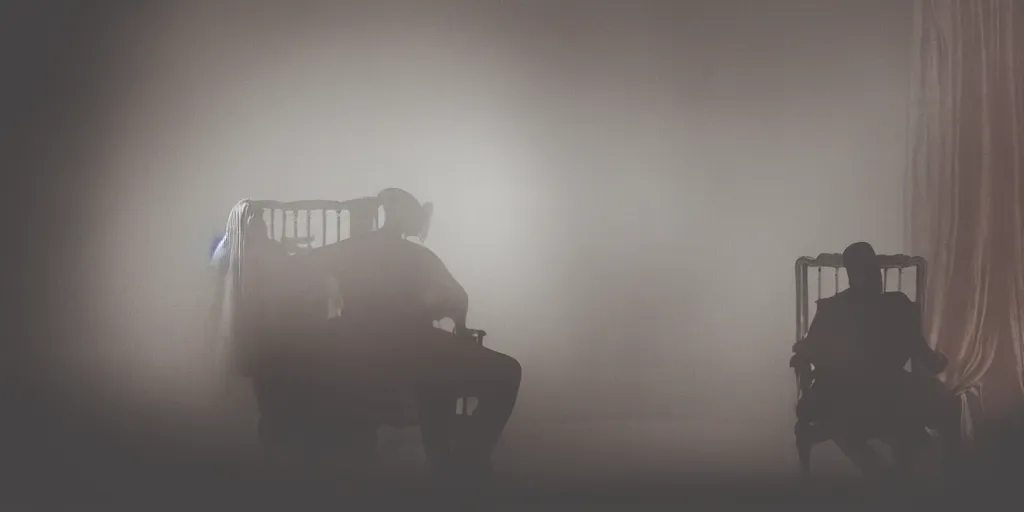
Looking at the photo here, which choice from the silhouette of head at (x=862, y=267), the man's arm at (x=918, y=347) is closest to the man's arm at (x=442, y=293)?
the silhouette of head at (x=862, y=267)

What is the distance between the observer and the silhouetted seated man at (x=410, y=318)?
178cm

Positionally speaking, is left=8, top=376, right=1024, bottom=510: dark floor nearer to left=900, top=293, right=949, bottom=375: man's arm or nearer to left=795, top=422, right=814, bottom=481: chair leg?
left=795, top=422, right=814, bottom=481: chair leg

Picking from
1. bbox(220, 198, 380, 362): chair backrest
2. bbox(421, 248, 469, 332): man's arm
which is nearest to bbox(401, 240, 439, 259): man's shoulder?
bbox(421, 248, 469, 332): man's arm

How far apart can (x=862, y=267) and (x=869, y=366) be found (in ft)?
0.77

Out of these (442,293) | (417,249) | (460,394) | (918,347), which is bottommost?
(460,394)

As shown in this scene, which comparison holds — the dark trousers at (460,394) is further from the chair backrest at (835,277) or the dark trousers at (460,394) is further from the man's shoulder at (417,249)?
the chair backrest at (835,277)

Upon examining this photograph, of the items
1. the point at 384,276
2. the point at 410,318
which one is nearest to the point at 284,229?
the point at 384,276

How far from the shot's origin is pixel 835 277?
1.84 meters

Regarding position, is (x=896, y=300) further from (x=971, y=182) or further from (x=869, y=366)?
(x=971, y=182)

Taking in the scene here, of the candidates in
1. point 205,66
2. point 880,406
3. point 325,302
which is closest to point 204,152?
point 205,66

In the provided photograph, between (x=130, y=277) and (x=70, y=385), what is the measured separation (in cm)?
30

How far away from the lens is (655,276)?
70.8 inches

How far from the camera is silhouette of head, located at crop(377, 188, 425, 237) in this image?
178cm

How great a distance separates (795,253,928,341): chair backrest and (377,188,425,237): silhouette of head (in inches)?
35.3
